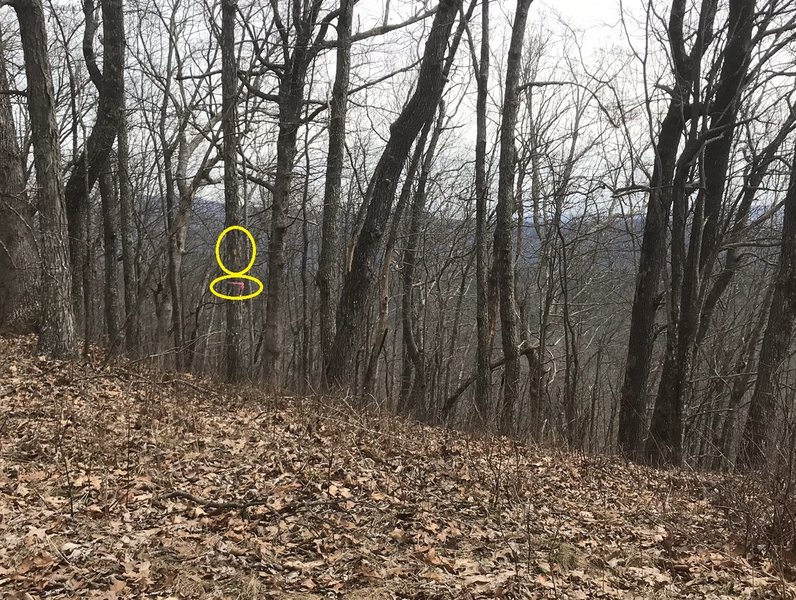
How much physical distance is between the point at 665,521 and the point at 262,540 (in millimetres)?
3268

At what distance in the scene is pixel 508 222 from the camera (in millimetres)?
9703

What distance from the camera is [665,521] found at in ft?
16.3

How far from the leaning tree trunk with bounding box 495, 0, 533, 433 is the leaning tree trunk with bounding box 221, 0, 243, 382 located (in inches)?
174

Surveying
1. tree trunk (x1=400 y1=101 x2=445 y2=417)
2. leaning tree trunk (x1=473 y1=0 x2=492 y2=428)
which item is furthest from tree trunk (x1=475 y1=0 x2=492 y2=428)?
tree trunk (x1=400 y1=101 x2=445 y2=417)

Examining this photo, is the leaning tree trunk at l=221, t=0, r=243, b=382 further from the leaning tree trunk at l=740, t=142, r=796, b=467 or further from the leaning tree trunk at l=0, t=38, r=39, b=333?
the leaning tree trunk at l=740, t=142, r=796, b=467

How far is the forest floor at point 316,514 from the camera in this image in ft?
12.4

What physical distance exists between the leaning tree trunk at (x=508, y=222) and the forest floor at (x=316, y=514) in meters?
2.60

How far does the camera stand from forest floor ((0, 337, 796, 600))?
3783 mm

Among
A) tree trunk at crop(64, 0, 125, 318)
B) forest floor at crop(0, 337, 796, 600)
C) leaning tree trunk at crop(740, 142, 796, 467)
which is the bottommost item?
forest floor at crop(0, 337, 796, 600)

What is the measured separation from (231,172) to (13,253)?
3.76 m

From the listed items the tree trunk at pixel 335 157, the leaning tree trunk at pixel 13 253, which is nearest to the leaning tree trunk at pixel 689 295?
the tree trunk at pixel 335 157

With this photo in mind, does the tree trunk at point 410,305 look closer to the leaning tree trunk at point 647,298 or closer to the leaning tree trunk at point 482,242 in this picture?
the leaning tree trunk at point 482,242

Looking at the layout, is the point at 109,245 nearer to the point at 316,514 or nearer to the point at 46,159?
the point at 46,159

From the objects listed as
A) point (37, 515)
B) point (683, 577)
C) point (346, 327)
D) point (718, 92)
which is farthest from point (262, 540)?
point (718, 92)
